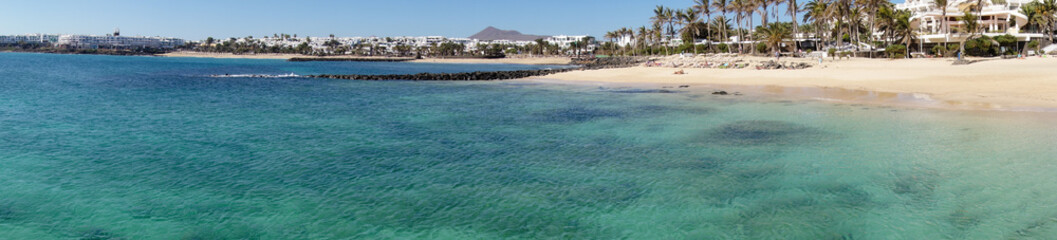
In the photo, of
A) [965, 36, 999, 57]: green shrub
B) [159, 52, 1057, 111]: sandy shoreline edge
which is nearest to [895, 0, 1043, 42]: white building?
[965, 36, 999, 57]: green shrub

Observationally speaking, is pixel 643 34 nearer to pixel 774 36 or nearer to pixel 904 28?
pixel 774 36

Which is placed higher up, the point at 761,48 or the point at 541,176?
the point at 761,48

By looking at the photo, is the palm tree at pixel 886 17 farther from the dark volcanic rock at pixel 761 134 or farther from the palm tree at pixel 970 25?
the dark volcanic rock at pixel 761 134

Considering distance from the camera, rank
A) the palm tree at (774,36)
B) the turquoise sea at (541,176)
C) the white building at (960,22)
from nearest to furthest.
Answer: the turquoise sea at (541,176) → the white building at (960,22) → the palm tree at (774,36)

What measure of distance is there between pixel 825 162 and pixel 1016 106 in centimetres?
1558

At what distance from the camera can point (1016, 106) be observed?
23047 millimetres

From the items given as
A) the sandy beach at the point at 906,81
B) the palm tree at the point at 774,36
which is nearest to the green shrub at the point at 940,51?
the sandy beach at the point at 906,81

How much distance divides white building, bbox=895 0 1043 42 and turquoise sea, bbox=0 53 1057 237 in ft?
174

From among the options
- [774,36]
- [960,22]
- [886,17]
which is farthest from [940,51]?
[774,36]

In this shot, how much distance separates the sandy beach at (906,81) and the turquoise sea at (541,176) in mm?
5708

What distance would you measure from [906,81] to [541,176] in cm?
3125

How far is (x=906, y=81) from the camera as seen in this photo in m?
34.8

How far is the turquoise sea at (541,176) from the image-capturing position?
8797 millimetres

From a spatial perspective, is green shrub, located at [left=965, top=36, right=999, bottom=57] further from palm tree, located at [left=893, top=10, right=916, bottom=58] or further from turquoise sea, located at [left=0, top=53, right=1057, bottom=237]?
turquoise sea, located at [left=0, top=53, right=1057, bottom=237]
